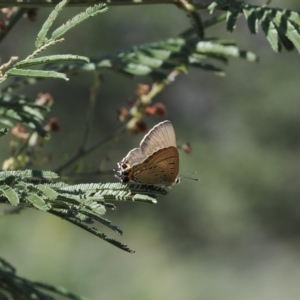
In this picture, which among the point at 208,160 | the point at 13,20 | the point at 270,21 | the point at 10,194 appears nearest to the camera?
the point at 10,194

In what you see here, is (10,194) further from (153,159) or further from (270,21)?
(270,21)

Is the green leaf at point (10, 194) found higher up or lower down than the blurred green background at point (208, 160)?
higher up

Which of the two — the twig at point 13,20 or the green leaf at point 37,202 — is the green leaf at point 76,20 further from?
the twig at point 13,20

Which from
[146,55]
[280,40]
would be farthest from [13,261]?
[280,40]

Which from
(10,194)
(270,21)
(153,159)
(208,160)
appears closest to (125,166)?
(153,159)

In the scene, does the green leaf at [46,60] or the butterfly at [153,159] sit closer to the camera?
the green leaf at [46,60]

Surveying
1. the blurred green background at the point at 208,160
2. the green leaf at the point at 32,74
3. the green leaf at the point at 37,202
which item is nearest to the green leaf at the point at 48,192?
the green leaf at the point at 37,202

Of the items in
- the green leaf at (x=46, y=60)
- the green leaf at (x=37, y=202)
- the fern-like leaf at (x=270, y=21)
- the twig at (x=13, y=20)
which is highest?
the green leaf at (x=46, y=60)

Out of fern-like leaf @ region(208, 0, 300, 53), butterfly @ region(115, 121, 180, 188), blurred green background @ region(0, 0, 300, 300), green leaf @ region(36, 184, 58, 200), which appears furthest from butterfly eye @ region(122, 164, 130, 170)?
blurred green background @ region(0, 0, 300, 300)
